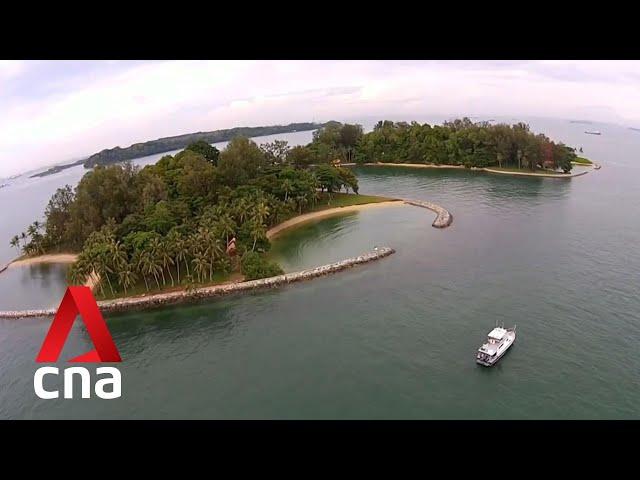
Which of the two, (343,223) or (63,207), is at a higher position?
(63,207)

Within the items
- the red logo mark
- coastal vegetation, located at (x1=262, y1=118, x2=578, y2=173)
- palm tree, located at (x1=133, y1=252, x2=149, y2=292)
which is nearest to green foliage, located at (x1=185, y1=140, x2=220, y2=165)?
coastal vegetation, located at (x1=262, y1=118, x2=578, y2=173)

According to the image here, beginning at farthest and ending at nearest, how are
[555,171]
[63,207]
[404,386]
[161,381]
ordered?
1. [555,171]
2. [63,207]
3. [161,381]
4. [404,386]

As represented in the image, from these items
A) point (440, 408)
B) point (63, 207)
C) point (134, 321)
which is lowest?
point (440, 408)

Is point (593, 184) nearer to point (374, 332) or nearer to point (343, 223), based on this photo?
point (343, 223)

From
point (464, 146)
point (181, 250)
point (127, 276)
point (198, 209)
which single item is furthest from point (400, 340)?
point (464, 146)

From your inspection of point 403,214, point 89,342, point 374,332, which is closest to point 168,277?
point 89,342

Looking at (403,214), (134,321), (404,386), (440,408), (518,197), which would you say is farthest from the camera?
(518,197)

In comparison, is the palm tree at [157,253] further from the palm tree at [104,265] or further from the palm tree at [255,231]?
the palm tree at [255,231]
